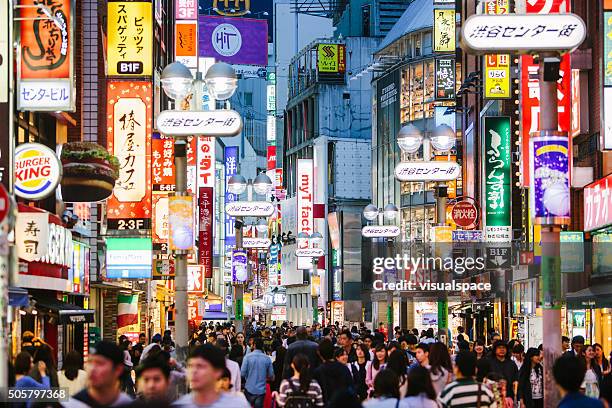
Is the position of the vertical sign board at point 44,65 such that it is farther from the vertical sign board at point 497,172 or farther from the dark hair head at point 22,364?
the vertical sign board at point 497,172

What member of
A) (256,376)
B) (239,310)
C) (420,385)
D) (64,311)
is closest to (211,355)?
(420,385)

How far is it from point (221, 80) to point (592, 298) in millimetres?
14006

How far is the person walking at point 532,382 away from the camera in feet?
67.0

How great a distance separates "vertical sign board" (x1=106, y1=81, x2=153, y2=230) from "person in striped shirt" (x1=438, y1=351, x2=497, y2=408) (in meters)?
22.7

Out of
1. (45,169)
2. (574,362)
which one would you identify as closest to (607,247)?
(45,169)

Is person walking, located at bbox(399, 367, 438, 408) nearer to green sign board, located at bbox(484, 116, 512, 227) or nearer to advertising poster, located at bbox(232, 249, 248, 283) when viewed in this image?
green sign board, located at bbox(484, 116, 512, 227)

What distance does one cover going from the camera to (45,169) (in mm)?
23375

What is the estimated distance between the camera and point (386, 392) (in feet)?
38.6

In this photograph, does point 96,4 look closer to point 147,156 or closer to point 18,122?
point 147,156

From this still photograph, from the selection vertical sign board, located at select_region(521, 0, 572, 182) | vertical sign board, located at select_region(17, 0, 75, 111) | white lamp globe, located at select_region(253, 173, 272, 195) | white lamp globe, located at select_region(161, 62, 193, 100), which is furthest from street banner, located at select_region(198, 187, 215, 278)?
white lamp globe, located at select_region(161, 62, 193, 100)

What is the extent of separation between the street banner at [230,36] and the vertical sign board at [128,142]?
57283 mm

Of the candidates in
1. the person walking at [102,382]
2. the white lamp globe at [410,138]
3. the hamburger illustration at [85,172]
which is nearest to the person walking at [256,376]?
the white lamp globe at [410,138]

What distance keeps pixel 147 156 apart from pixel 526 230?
44.6 ft

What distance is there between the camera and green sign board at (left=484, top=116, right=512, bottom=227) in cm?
4388
